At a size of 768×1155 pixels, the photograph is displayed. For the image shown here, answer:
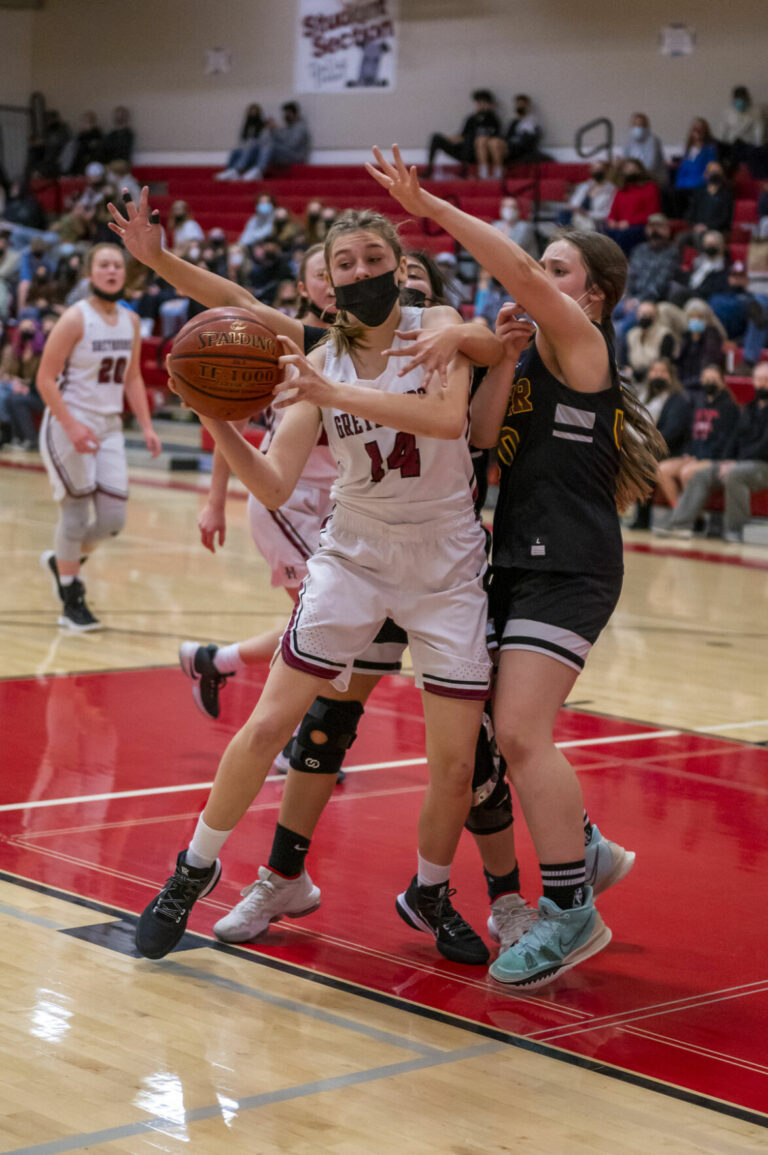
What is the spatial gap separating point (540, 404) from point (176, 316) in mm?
17131

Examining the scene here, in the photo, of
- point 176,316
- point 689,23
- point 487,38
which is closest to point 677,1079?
point 176,316

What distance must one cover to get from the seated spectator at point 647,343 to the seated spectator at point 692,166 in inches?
151

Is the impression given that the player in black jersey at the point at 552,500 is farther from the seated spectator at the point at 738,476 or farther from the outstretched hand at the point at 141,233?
the seated spectator at the point at 738,476

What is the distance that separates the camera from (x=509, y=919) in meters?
3.96

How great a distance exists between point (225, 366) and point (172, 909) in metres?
1.30

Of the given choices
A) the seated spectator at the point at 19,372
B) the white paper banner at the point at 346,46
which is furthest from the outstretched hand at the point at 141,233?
the white paper banner at the point at 346,46

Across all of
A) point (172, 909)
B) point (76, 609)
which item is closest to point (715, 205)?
point (76, 609)

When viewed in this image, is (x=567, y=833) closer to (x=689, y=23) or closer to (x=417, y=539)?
(x=417, y=539)

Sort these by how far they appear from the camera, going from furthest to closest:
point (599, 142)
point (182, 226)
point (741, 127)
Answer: point (182, 226)
point (599, 142)
point (741, 127)

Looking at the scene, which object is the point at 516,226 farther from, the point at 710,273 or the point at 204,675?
the point at 204,675

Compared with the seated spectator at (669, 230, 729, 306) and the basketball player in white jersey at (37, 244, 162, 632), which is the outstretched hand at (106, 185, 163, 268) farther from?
the seated spectator at (669, 230, 729, 306)

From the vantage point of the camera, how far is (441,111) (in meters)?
23.1

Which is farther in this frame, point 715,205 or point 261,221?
point 261,221

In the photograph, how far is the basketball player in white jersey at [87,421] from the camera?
808 cm
